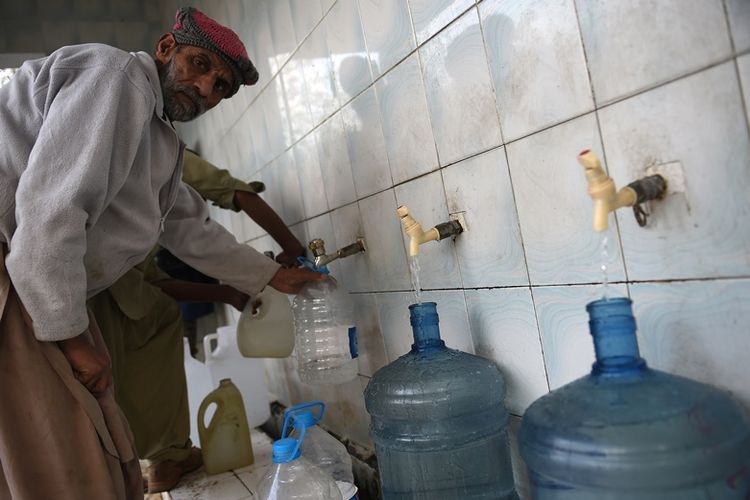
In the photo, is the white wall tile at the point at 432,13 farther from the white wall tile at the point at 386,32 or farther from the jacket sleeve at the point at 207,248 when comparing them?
the jacket sleeve at the point at 207,248

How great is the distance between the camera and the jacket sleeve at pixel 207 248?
5.83 feet

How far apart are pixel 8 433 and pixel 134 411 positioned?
0.82 meters

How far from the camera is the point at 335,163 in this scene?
1753 mm

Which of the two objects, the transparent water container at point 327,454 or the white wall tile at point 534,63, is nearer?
the white wall tile at point 534,63

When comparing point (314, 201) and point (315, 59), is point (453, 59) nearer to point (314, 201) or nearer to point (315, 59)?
point (315, 59)

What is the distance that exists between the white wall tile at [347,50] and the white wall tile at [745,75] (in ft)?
3.07

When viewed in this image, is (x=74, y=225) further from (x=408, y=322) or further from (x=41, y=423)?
(x=408, y=322)

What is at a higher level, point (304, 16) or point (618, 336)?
point (304, 16)

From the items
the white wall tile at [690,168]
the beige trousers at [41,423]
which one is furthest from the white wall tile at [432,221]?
the beige trousers at [41,423]

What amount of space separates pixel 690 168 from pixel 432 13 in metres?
0.66

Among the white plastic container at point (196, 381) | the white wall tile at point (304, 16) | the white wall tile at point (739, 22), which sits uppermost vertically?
the white wall tile at point (304, 16)

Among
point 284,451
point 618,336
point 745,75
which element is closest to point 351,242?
point 284,451

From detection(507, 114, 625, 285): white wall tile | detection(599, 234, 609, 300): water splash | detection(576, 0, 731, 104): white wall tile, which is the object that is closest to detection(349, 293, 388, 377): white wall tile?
detection(507, 114, 625, 285): white wall tile

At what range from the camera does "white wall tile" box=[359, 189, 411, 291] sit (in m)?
1.48
